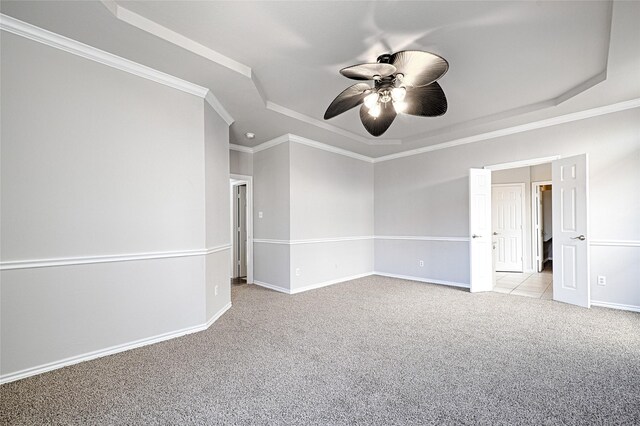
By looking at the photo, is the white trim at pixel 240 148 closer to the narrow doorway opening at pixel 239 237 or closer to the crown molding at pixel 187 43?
the narrow doorway opening at pixel 239 237

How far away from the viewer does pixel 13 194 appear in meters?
2.09

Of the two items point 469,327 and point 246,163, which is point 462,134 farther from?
point 246,163

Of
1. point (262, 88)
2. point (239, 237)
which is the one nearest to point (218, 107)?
point (262, 88)

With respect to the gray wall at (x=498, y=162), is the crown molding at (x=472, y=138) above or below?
above

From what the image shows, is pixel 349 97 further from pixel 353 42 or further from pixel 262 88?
pixel 262 88

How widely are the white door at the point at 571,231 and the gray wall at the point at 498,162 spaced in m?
0.22

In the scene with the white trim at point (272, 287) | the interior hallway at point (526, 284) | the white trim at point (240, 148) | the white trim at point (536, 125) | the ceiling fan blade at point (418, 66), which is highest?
the white trim at point (536, 125)

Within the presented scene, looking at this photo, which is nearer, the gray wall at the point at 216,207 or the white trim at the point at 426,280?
the gray wall at the point at 216,207

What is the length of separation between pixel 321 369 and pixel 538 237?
666 centimetres

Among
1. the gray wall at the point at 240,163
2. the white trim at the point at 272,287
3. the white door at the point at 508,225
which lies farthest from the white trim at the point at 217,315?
the white door at the point at 508,225

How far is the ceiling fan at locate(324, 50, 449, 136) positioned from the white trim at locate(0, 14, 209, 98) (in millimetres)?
1593

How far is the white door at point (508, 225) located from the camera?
6.60 metres

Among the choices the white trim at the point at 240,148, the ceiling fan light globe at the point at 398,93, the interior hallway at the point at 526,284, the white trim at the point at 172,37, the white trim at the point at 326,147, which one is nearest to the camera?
the white trim at the point at 172,37

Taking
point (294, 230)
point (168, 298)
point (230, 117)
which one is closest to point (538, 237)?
point (294, 230)
